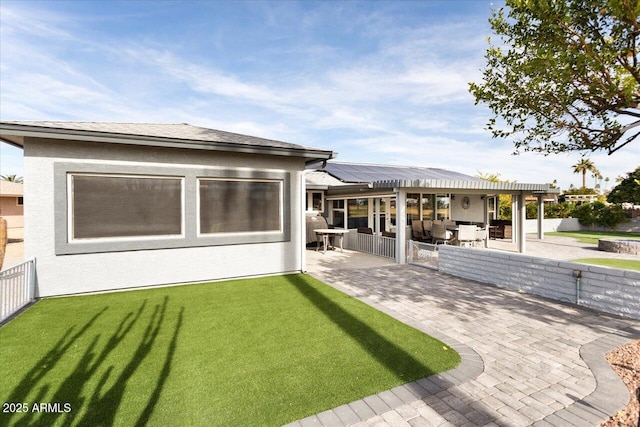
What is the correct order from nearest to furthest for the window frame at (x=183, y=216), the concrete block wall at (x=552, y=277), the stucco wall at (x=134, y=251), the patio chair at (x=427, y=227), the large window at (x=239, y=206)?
1. the concrete block wall at (x=552, y=277)
2. the stucco wall at (x=134, y=251)
3. the window frame at (x=183, y=216)
4. the large window at (x=239, y=206)
5. the patio chair at (x=427, y=227)

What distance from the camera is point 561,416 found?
276 cm

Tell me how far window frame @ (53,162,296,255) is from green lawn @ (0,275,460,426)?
1259mm

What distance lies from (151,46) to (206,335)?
490 inches

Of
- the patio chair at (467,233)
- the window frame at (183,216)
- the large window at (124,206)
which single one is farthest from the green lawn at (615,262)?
the large window at (124,206)

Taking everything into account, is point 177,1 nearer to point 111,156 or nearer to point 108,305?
point 111,156

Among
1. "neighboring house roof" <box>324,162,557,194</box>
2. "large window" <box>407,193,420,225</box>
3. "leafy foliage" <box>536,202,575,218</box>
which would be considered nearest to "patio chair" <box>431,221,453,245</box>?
"large window" <box>407,193,420,225</box>

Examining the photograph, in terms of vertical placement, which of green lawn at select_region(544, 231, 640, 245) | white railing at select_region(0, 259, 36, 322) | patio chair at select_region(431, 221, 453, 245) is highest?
patio chair at select_region(431, 221, 453, 245)

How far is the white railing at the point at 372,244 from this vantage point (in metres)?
11.5

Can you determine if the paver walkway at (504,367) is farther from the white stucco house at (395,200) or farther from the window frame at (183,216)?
the white stucco house at (395,200)

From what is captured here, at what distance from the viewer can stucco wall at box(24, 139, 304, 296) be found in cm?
626

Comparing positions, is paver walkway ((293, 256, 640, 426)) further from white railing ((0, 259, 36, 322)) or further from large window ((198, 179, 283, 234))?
white railing ((0, 259, 36, 322))

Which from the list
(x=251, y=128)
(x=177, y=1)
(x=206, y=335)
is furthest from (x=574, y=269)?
(x=251, y=128)

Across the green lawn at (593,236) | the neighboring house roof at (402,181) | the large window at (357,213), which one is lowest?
the green lawn at (593,236)

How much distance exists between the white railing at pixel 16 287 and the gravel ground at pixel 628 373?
325 inches
